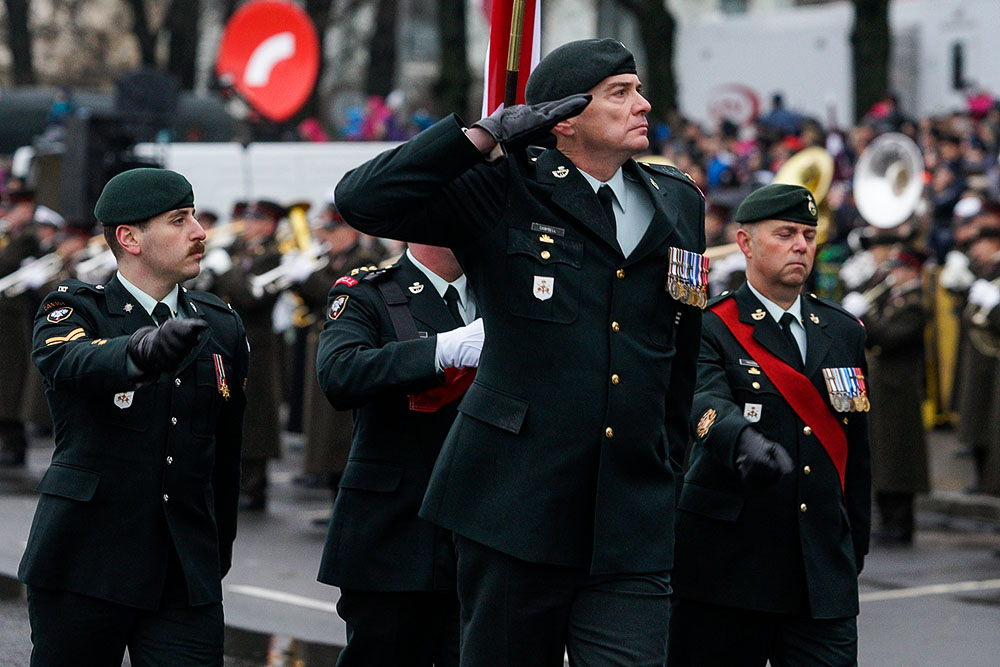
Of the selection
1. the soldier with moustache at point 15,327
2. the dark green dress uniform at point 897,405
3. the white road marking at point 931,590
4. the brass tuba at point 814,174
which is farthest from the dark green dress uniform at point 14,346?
the white road marking at point 931,590

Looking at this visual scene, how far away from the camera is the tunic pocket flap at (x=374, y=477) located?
17.6 ft

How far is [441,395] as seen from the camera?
536 centimetres

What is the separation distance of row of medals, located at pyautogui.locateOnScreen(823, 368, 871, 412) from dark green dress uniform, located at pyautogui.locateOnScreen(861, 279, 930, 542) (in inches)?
228

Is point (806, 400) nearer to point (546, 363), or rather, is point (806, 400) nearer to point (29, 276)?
point (546, 363)

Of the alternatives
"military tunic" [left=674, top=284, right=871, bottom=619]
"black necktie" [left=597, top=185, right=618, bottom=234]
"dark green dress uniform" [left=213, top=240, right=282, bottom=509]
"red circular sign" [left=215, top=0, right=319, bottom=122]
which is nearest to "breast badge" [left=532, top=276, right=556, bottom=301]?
"black necktie" [left=597, top=185, right=618, bottom=234]

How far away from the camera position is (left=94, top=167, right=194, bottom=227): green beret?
4.87 metres

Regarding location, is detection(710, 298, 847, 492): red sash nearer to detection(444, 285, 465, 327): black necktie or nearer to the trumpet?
detection(444, 285, 465, 327): black necktie

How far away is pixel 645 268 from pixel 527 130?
494mm

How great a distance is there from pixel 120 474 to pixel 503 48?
1641 millimetres

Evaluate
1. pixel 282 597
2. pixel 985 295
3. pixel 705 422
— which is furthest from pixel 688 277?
pixel 985 295

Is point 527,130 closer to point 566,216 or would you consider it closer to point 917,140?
point 566,216

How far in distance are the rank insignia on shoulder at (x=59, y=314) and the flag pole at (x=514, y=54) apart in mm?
1324

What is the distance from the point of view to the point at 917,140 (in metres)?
17.5

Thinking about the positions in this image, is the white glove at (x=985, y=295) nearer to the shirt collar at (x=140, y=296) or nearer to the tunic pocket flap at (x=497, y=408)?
the shirt collar at (x=140, y=296)
